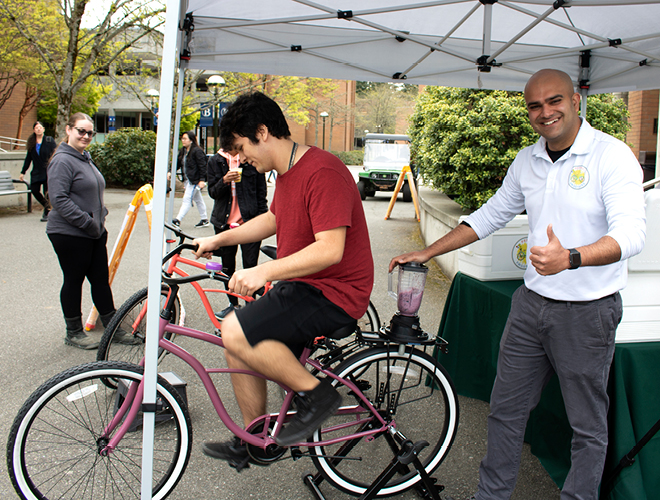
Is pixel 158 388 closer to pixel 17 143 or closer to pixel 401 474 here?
pixel 401 474

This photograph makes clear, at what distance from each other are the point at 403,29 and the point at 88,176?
9.42ft

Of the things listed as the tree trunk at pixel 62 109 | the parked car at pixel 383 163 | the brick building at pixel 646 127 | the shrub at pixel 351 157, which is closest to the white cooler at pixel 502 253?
the brick building at pixel 646 127

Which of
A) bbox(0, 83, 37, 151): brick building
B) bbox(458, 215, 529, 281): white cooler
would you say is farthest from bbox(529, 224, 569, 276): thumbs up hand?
bbox(0, 83, 37, 151): brick building

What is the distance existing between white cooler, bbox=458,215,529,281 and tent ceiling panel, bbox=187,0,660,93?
146 cm

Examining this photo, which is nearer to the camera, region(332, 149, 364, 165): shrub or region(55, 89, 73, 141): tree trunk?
region(55, 89, 73, 141): tree trunk

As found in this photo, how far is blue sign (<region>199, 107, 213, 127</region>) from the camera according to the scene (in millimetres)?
19219

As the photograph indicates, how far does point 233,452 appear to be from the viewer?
101 inches

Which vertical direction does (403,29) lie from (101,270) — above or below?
above

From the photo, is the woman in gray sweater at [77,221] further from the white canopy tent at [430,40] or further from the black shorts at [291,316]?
the black shorts at [291,316]

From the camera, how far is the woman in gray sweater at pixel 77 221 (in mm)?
4305

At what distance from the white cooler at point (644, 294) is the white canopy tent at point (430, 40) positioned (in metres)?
1.59

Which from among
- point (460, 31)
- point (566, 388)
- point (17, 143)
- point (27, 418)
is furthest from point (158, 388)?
point (17, 143)

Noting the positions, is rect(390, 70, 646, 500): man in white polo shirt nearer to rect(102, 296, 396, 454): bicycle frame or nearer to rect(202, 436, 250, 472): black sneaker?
rect(102, 296, 396, 454): bicycle frame

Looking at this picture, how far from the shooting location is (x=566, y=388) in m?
2.28
